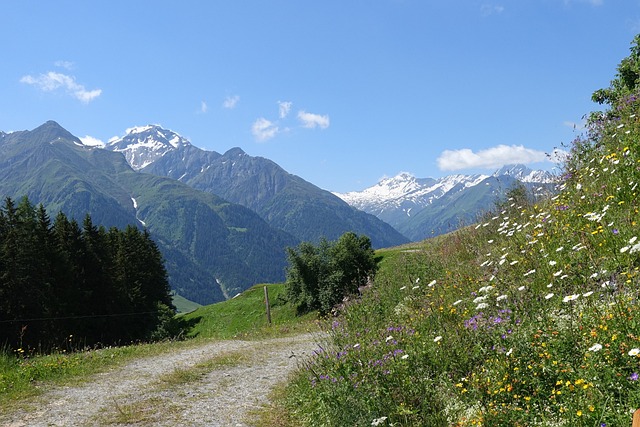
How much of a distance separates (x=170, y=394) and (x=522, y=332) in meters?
8.22

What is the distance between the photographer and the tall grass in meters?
4.90

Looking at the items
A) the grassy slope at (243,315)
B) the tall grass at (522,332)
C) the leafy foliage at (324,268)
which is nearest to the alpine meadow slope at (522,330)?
the tall grass at (522,332)

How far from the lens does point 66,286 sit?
45.9 m

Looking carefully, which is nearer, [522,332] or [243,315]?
[522,332]

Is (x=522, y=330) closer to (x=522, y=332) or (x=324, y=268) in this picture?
(x=522, y=332)

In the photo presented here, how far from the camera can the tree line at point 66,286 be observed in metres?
38.8

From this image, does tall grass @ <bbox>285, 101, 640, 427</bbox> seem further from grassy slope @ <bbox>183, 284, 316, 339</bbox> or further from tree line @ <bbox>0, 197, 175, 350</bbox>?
grassy slope @ <bbox>183, 284, 316, 339</bbox>

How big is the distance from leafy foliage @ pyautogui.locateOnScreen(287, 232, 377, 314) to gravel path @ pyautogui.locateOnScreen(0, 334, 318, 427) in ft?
115

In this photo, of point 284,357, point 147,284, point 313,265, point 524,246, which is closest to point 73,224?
point 147,284

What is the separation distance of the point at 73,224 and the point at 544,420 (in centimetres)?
5710

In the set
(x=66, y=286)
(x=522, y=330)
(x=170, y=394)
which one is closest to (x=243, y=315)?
(x=66, y=286)

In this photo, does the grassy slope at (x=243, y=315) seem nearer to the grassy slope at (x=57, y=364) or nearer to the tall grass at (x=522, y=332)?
the grassy slope at (x=57, y=364)

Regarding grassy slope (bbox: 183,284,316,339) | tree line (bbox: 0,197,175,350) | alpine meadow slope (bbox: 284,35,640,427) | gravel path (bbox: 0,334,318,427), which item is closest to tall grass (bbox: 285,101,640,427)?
alpine meadow slope (bbox: 284,35,640,427)

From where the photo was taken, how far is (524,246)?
9844 mm
